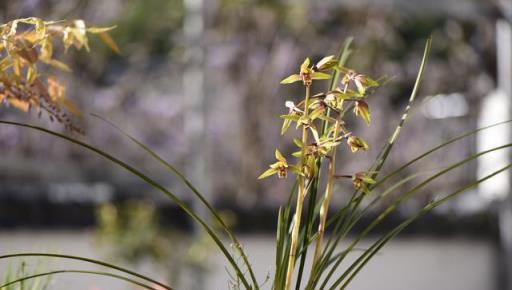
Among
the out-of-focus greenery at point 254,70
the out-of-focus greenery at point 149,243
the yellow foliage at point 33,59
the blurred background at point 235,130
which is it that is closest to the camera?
the yellow foliage at point 33,59

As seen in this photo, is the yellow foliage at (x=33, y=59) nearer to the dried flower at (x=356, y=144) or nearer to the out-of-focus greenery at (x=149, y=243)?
the dried flower at (x=356, y=144)

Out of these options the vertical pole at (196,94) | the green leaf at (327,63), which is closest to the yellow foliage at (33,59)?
the green leaf at (327,63)

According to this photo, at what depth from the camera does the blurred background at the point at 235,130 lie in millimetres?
4594

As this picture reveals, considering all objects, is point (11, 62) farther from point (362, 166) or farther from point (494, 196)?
point (362, 166)

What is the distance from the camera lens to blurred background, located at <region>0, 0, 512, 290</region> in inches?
181

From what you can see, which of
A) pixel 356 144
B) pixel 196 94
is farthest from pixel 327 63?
pixel 196 94

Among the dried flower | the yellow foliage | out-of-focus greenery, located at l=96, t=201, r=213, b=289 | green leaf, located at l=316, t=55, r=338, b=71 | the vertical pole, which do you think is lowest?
the dried flower

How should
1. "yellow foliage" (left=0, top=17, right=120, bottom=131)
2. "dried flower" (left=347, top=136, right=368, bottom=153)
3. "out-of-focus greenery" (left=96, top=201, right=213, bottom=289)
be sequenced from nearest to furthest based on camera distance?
"dried flower" (left=347, top=136, right=368, bottom=153)
"yellow foliage" (left=0, top=17, right=120, bottom=131)
"out-of-focus greenery" (left=96, top=201, right=213, bottom=289)

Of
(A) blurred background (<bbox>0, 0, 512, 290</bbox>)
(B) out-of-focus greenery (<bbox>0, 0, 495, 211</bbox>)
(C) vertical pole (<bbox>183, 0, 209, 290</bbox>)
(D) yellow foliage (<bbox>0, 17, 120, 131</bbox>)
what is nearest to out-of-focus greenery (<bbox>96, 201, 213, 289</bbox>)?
(A) blurred background (<bbox>0, 0, 512, 290</bbox>)

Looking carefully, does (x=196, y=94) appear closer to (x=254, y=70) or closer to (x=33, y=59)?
(x=254, y=70)

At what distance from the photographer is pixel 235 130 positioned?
24.4ft

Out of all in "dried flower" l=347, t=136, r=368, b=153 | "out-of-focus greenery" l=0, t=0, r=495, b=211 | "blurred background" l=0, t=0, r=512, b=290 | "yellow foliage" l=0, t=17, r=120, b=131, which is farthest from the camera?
"out-of-focus greenery" l=0, t=0, r=495, b=211

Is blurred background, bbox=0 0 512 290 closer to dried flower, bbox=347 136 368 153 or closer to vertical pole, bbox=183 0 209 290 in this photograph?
vertical pole, bbox=183 0 209 290

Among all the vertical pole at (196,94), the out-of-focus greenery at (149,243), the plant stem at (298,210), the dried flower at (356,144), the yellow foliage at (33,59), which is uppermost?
the vertical pole at (196,94)
